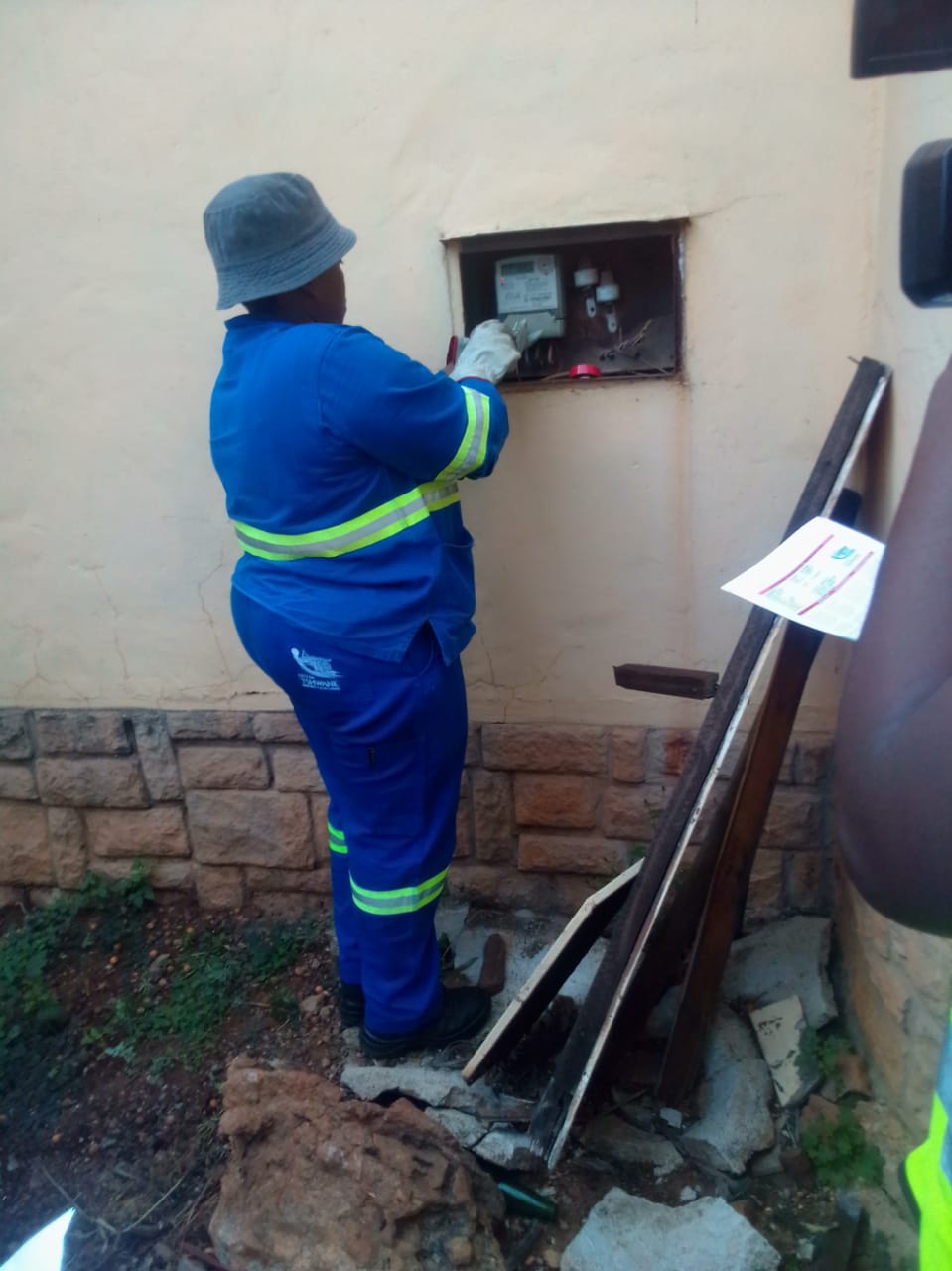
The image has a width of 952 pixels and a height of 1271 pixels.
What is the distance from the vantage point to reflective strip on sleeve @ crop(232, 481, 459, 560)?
2.29 meters

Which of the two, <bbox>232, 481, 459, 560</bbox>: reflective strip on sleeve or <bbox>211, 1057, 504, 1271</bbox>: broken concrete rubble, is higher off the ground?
<bbox>232, 481, 459, 560</bbox>: reflective strip on sleeve

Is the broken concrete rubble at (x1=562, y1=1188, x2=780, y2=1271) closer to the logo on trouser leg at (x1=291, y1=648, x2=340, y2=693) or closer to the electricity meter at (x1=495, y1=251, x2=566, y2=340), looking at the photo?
the logo on trouser leg at (x1=291, y1=648, x2=340, y2=693)

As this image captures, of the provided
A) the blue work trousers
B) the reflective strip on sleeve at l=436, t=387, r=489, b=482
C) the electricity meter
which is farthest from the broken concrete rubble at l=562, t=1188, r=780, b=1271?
the electricity meter

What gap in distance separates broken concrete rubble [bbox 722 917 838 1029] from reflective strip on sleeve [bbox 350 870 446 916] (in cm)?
88

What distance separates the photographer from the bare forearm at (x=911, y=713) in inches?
31.3

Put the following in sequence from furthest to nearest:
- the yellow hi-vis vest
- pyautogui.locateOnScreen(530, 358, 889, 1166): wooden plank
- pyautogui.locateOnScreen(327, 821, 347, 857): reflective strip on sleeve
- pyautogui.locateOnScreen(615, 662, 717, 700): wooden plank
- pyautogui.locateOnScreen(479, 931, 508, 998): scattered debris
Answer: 1. pyautogui.locateOnScreen(479, 931, 508, 998): scattered debris
2. pyautogui.locateOnScreen(327, 821, 347, 857): reflective strip on sleeve
3. pyautogui.locateOnScreen(615, 662, 717, 700): wooden plank
4. pyautogui.locateOnScreen(530, 358, 889, 1166): wooden plank
5. the yellow hi-vis vest

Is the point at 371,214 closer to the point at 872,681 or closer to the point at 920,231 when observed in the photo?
the point at 920,231

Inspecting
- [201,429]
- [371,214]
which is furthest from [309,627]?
[371,214]

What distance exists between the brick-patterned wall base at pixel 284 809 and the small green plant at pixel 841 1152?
72 centimetres

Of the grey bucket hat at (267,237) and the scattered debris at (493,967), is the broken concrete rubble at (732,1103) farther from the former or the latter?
the grey bucket hat at (267,237)

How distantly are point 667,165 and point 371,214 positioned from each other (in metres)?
0.78

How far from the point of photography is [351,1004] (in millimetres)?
2863

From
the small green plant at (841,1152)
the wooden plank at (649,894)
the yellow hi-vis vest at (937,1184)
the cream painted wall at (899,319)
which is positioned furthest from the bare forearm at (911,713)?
the small green plant at (841,1152)

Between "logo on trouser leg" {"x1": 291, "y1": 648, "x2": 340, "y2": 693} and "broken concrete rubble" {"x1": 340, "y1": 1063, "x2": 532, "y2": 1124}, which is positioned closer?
"logo on trouser leg" {"x1": 291, "y1": 648, "x2": 340, "y2": 693}
